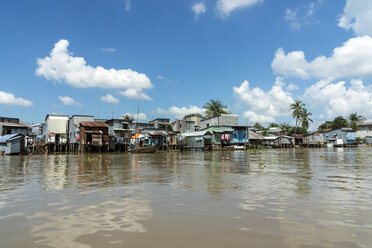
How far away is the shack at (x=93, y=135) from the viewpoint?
39.3 m

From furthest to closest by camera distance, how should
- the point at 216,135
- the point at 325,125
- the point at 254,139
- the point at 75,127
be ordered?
the point at 325,125 < the point at 254,139 < the point at 216,135 < the point at 75,127

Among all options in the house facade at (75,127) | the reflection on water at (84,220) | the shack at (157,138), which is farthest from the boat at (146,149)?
the reflection on water at (84,220)

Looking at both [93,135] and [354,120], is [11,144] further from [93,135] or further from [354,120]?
[354,120]

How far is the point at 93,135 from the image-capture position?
39.6 m

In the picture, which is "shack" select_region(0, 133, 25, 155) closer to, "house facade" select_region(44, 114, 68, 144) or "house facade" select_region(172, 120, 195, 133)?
"house facade" select_region(44, 114, 68, 144)

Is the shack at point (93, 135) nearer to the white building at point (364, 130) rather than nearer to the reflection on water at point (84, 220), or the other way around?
the reflection on water at point (84, 220)

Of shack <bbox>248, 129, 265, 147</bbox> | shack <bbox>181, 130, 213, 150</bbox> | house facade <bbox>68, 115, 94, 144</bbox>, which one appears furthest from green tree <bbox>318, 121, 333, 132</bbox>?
house facade <bbox>68, 115, 94, 144</bbox>

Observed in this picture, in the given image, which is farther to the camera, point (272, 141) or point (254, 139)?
point (272, 141)

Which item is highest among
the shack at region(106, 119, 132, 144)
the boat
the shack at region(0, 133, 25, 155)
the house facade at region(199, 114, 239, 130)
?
the house facade at region(199, 114, 239, 130)

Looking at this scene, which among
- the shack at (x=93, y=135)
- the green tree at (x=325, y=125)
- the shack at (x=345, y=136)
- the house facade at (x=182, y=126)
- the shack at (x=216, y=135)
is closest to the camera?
the shack at (x=93, y=135)

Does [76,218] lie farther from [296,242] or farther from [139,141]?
[139,141]

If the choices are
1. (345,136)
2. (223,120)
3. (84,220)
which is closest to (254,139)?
(223,120)

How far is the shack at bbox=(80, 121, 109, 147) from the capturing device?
39.3m

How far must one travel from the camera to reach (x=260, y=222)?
12.3 feet
